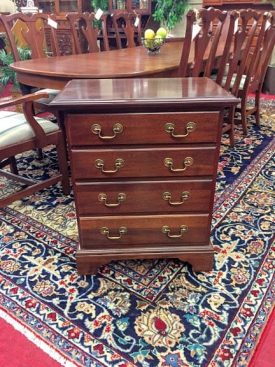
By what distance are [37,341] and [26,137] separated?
3.53 ft

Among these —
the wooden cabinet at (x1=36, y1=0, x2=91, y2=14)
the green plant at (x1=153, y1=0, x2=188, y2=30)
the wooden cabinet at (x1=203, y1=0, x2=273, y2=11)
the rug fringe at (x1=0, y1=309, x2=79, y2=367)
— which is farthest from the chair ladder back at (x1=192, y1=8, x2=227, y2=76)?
the wooden cabinet at (x1=36, y1=0, x2=91, y2=14)

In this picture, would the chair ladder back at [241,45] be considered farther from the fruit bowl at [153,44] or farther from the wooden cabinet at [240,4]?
the wooden cabinet at [240,4]

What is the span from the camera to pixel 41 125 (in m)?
1.89

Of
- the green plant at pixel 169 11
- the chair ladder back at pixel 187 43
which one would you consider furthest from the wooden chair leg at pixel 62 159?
the green plant at pixel 169 11

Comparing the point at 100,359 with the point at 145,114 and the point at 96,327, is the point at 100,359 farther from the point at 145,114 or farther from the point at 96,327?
the point at 145,114

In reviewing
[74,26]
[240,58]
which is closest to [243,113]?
[240,58]

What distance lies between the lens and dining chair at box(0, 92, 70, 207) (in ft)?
5.58

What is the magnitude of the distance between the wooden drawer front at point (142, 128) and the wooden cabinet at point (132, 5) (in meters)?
4.38

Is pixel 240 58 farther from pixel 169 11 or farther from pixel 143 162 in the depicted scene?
pixel 169 11

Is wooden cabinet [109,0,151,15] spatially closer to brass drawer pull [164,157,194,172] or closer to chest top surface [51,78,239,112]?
chest top surface [51,78,239,112]

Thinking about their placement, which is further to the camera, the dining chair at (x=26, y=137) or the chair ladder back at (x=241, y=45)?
the chair ladder back at (x=241, y=45)

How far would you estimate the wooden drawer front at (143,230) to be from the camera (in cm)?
131

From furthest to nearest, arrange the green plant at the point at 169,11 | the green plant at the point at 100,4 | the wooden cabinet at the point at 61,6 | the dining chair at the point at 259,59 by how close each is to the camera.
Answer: the wooden cabinet at the point at 61,6
the green plant at the point at 100,4
the green plant at the point at 169,11
the dining chair at the point at 259,59

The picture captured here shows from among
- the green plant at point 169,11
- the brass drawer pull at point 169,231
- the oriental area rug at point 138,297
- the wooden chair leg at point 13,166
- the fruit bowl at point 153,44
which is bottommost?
the oriental area rug at point 138,297
